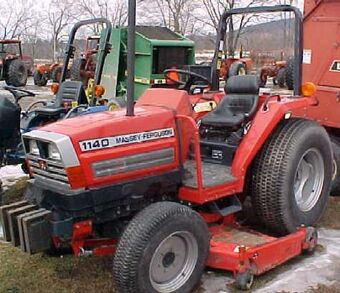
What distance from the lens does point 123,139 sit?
11.4ft

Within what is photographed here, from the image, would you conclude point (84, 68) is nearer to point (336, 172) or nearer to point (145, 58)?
point (145, 58)

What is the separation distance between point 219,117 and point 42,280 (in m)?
1.84

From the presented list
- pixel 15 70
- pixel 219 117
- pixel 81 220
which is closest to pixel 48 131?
pixel 81 220

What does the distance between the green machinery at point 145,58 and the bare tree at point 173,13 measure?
56.2 ft

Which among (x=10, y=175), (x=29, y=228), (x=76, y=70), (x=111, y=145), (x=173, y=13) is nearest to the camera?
(x=29, y=228)

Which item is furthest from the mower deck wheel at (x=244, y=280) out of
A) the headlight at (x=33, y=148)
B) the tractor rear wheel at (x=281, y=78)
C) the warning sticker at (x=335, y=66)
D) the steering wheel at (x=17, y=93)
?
the tractor rear wheel at (x=281, y=78)

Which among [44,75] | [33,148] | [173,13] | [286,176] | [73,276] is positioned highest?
[173,13]

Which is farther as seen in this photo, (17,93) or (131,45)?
(17,93)

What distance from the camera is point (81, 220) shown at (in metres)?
3.38

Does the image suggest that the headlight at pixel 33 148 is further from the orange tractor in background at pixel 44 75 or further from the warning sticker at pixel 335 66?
the orange tractor in background at pixel 44 75

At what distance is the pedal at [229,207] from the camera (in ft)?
13.3

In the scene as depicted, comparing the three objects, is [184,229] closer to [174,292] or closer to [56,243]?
[174,292]

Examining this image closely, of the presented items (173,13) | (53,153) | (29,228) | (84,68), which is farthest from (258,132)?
(173,13)

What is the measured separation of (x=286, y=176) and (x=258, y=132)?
0.39m
